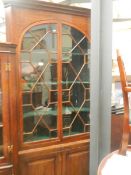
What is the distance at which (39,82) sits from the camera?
232 cm

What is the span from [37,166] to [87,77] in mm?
974

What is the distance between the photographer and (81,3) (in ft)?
9.44

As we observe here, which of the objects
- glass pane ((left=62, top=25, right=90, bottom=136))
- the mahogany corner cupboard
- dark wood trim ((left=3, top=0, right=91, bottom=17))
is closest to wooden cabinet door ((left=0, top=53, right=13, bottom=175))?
the mahogany corner cupboard

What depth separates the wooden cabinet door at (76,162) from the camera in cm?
250

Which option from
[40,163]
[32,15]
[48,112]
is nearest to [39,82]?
[48,112]

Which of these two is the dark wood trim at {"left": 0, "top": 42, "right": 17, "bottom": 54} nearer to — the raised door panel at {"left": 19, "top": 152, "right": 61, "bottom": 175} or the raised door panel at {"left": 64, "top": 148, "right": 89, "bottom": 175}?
the raised door panel at {"left": 19, "top": 152, "right": 61, "bottom": 175}

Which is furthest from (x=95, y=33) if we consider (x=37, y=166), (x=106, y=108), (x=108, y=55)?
(x=37, y=166)

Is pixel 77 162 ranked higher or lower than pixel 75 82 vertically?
lower

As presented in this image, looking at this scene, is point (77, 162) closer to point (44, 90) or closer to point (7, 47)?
point (44, 90)

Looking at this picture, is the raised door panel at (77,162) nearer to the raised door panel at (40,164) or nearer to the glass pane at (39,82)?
the raised door panel at (40,164)

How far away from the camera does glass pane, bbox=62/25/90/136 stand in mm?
2439

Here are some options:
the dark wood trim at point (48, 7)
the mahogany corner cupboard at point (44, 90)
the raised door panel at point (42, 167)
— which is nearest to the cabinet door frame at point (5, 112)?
the mahogany corner cupboard at point (44, 90)

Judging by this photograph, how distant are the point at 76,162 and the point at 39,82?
0.88m

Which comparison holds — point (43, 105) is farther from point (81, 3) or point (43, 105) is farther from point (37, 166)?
point (81, 3)
